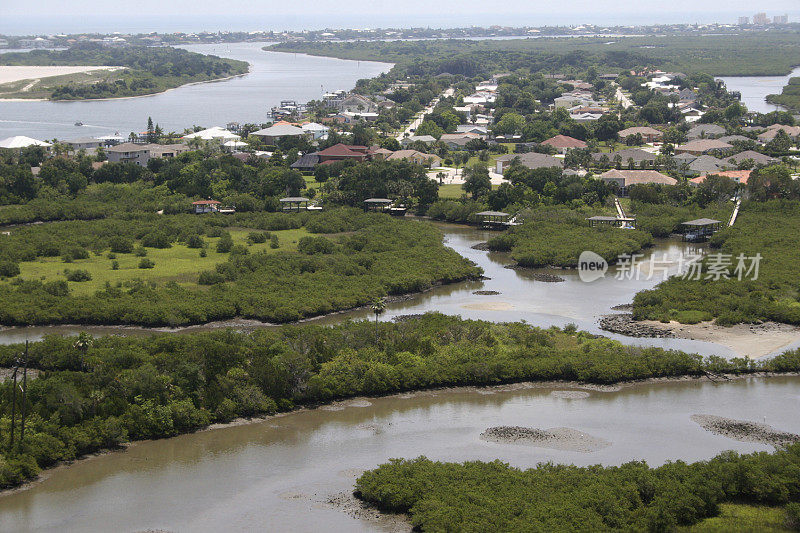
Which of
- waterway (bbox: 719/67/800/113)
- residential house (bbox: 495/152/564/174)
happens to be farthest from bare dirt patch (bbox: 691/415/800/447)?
waterway (bbox: 719/67/800/113)

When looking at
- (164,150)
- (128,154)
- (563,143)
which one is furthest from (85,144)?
Result: (563,143)

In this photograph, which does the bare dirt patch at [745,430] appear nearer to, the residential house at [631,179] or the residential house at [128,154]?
the residential house at [631,179]

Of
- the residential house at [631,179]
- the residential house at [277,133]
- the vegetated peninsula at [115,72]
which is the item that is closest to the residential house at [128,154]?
the residential house at [277,133]

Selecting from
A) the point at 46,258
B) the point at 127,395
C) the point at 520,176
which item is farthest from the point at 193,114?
the point at 127,395

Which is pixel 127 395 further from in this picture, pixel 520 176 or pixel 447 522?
pixel 520 176

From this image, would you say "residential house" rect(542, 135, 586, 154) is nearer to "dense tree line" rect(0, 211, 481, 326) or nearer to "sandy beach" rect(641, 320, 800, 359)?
"dense tree line" rect(0, 211, 481, 326)

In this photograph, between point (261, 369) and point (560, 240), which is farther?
point (560, 240)

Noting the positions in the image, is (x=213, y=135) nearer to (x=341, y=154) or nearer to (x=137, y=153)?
(x=137, y=153)
